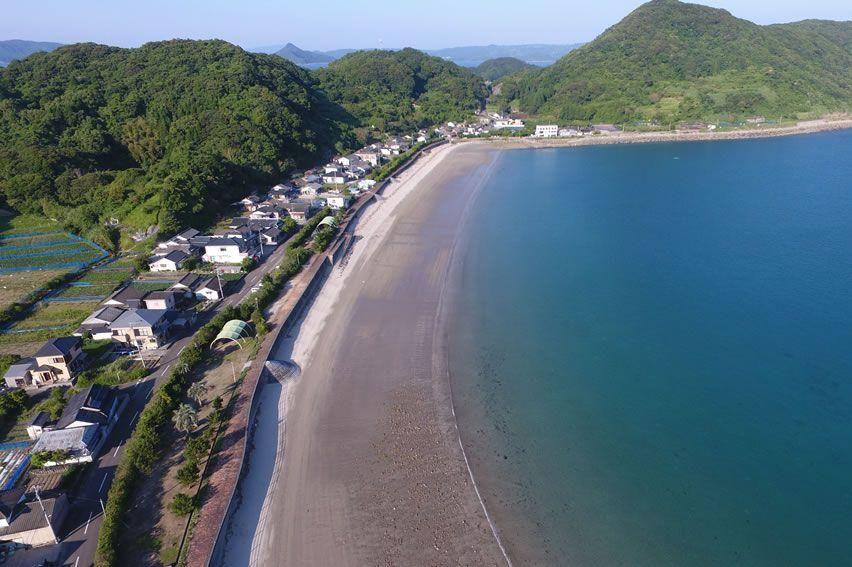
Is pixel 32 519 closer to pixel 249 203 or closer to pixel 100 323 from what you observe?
pixel 100 323

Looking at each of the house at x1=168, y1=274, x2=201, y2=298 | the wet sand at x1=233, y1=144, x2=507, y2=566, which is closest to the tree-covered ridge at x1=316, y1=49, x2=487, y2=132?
the house at x1=168, y1=274, x2=201, y2=298

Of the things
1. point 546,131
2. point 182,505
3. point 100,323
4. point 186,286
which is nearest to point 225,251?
point 186,286

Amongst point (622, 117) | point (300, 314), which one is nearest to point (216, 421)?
point (300, 314)

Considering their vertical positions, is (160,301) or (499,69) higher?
(499,69)

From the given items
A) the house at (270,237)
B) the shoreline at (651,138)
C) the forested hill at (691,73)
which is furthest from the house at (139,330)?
the forested hill at (691,73)

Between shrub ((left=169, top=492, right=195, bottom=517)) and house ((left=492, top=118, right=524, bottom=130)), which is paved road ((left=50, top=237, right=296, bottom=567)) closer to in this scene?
shrub ((left=169, top=492, right=195, bottom=517))

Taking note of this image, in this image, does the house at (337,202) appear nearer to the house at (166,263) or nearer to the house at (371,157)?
the house at (166,263)
